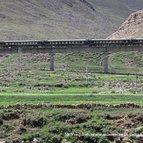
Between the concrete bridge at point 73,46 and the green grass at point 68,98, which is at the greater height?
the concrete bridge at point 73,46

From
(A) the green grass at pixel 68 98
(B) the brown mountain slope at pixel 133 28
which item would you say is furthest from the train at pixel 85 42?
(A) the green grass at pixel 68 98

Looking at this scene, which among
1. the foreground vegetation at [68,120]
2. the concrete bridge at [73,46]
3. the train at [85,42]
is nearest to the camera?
the foreground vegetation at [68,120]

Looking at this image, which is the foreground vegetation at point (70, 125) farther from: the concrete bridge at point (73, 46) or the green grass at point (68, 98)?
the concrete bridge at point (73, 46)

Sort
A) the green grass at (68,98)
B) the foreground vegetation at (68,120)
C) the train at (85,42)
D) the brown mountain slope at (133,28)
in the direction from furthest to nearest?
the brown mountain slope at (133,28) < the train at (85,42) < the green grass at (68,98) < the foreground vegetation at (68,120)

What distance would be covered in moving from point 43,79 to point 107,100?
111 ft

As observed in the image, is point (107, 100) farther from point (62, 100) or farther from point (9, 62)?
point (9, 62)

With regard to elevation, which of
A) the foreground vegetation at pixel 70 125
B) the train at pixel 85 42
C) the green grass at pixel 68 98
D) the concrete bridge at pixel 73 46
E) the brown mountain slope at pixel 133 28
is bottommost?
the foreground vegetation at pixel 70 125

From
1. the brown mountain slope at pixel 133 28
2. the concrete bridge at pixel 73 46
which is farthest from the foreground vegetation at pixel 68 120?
the brown mountain slope at pixel 133 28

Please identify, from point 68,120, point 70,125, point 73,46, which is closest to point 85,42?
point 73,46

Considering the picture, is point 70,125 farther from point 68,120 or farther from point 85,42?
point 85,42

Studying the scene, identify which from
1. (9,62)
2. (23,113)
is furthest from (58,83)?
(9,62)

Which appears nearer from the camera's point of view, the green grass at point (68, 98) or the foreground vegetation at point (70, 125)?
the foreground vegetation at point (70, 125)

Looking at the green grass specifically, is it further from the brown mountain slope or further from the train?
the brown mountain slope

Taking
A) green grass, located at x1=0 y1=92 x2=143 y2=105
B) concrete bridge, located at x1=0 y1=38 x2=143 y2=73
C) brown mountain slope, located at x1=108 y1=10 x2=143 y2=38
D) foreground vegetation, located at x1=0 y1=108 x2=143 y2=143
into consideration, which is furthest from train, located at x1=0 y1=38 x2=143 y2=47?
foreground vegetation, located at x1=0 y1=108 x2=143 y2=143
